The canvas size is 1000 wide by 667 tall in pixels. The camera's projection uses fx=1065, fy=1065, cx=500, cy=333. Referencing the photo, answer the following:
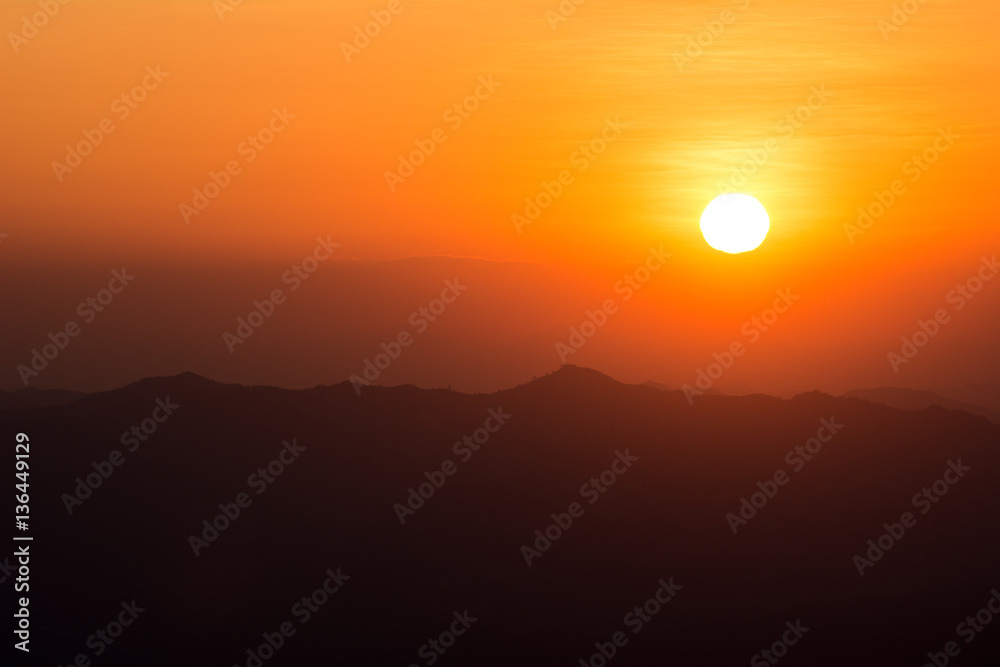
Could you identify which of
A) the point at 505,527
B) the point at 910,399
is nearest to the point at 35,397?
the point at 505,527

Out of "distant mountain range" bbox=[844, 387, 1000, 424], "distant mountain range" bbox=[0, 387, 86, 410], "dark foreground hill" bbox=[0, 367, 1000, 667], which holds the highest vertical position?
"distant mountain range" bbox=[844, 387, 1000, 424]

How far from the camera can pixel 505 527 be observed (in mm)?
57000

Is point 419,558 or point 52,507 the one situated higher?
point 419,558

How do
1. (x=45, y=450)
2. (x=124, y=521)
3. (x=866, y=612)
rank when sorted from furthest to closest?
(x=45, y=450)
(x=124, y=521)
(x=866, y=612)

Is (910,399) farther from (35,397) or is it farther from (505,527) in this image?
(35,397)

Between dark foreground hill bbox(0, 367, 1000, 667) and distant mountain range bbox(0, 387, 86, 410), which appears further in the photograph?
distant mountain range bbox(0, 387, 86, 410)

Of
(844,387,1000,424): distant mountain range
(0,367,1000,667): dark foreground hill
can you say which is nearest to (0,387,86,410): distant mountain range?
(0,367,1000,667): dark foreground hill

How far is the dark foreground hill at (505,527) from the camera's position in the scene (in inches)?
1829

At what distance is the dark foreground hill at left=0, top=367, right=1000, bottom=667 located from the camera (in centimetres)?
4647

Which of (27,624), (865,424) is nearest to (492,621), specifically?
(27,624)

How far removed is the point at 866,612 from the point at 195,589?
3153 cm

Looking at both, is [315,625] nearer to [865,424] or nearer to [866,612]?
[866,612]

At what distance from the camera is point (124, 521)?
58062 mm

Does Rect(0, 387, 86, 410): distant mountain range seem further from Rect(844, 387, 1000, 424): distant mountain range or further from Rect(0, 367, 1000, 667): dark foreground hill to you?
Rect(844, 387, 1000, 424): distant mountain range
